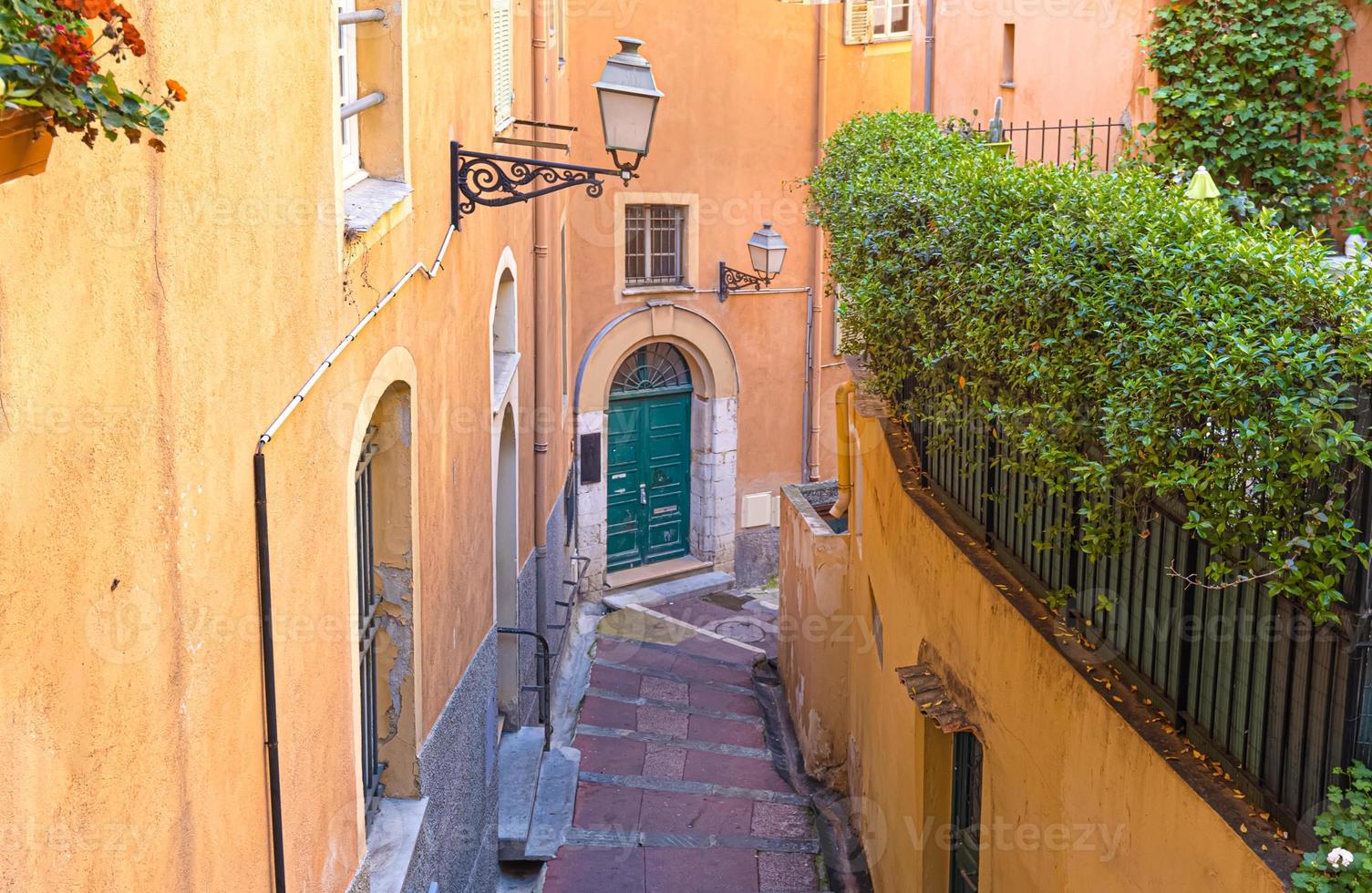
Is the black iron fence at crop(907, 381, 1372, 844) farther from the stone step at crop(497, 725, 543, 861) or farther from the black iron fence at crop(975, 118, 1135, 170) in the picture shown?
the stone step at crop(497, 725, 543, 861)

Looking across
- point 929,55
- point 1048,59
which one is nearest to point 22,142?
point 1048,59

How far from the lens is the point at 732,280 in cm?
1673

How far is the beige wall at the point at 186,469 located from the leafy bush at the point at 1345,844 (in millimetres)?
2764

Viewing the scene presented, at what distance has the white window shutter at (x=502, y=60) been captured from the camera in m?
9.01

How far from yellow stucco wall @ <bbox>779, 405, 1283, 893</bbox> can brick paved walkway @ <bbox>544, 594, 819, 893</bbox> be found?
0.67m

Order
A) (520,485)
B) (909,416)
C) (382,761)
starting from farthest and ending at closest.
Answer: (520,485) → (909,416) → (382,761)

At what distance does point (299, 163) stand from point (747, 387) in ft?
43.5

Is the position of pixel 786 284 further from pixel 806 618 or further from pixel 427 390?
pixel 427 390

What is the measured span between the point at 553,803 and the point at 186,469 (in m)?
7.28

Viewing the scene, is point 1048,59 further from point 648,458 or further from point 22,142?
point 22,142

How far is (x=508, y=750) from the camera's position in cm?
1012

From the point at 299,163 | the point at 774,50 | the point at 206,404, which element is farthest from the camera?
the point at 774,50

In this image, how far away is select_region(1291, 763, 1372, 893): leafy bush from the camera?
3.14 m

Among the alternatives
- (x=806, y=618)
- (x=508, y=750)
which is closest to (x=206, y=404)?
(x=508, y=750)
